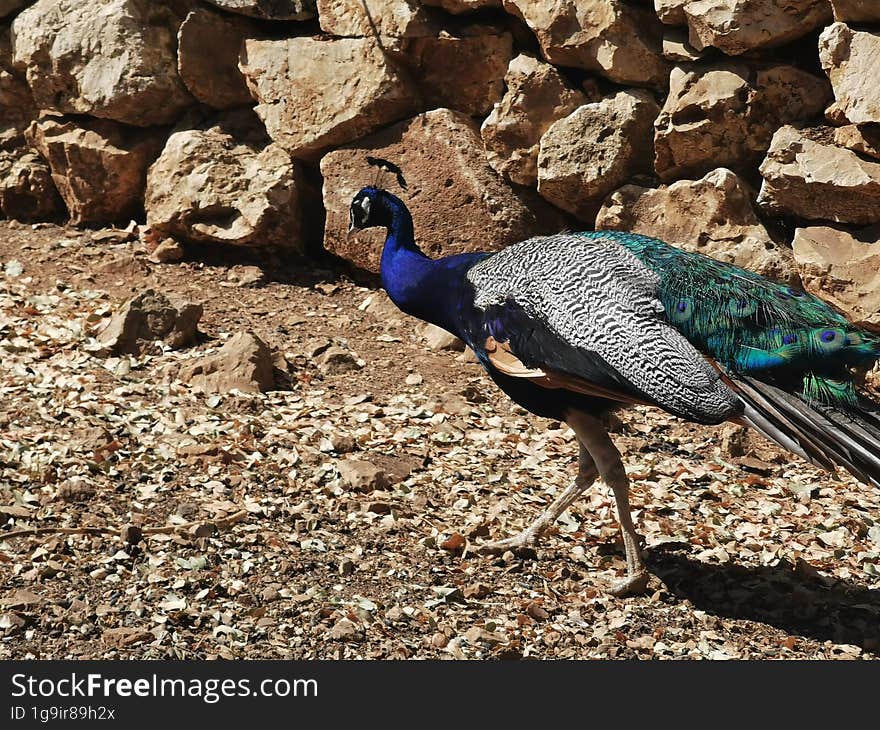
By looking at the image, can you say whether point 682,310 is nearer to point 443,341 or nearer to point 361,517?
point 361,517

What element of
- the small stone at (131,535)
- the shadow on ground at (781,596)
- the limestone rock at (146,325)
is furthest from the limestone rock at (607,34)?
the small stone at (131,535)

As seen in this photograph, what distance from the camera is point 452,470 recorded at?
15.9ft

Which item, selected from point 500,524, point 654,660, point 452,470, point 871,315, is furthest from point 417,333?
point 654,660

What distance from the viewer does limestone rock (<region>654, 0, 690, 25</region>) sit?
5.38m

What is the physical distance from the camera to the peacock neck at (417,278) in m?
4.30

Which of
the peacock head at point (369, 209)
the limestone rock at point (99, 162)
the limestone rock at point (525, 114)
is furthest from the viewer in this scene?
the limestone rock at point (99, 162)

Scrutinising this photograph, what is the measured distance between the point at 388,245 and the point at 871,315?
220 centimetres

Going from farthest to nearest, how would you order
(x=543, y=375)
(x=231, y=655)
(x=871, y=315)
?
1. (x=871, y=315)
2. (x=543, y=375)
3. (x=231, y=655)

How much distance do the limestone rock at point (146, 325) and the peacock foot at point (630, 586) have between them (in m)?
2.62

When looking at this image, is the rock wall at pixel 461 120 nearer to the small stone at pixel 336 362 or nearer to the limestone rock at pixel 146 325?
the small stone at pixel 336 362

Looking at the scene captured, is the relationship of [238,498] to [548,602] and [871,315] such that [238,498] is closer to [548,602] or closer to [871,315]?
[548,602]

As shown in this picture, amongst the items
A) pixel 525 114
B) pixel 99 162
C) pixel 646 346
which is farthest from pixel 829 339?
pixel 99 162

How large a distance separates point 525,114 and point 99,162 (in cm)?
265

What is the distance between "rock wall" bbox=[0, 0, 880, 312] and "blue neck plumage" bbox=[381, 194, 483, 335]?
1.42m
